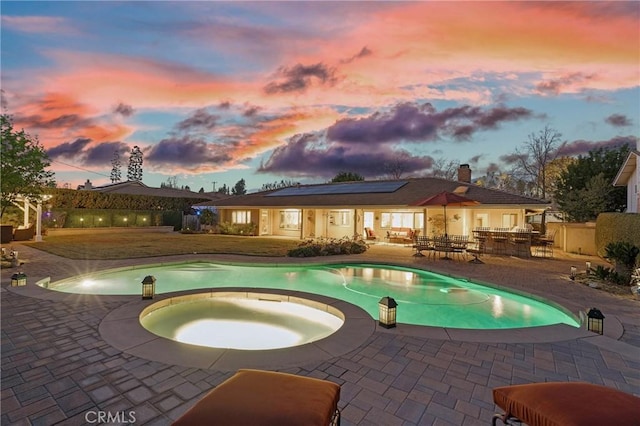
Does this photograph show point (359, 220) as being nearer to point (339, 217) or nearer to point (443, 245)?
point (339, 217)

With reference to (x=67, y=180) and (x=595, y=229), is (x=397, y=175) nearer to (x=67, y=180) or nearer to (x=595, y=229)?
(x=595, y=229)

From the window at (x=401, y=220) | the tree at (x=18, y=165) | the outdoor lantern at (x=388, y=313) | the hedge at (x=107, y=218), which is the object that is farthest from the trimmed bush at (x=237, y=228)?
the outdoor lantern at (x=388, y=313)

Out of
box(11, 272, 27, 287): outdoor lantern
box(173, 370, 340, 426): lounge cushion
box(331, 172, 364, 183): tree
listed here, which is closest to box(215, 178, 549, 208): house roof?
box(173, 370, 340, 426): lounge cushion

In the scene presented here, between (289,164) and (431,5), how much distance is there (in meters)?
36.3

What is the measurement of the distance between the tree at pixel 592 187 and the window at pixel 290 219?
60.9 ft

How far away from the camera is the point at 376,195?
19875 millimetres

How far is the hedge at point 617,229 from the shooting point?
10.5 metres

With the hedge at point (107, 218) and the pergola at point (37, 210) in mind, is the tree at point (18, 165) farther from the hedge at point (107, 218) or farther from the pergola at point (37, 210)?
the hedge at point (107, 218)

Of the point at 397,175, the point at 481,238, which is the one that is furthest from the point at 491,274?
the point at 397,175

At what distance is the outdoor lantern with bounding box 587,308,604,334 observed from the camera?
15.1ft

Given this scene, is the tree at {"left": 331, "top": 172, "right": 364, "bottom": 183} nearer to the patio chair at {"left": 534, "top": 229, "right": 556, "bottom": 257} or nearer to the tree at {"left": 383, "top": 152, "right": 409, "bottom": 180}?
the tree at {"left": 383, "top": 152, "right": 409, "bottom": 180}

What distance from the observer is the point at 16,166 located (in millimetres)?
12758

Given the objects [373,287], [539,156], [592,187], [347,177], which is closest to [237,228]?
[373,287]

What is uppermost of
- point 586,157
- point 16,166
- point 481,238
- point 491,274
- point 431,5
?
point 431,5
